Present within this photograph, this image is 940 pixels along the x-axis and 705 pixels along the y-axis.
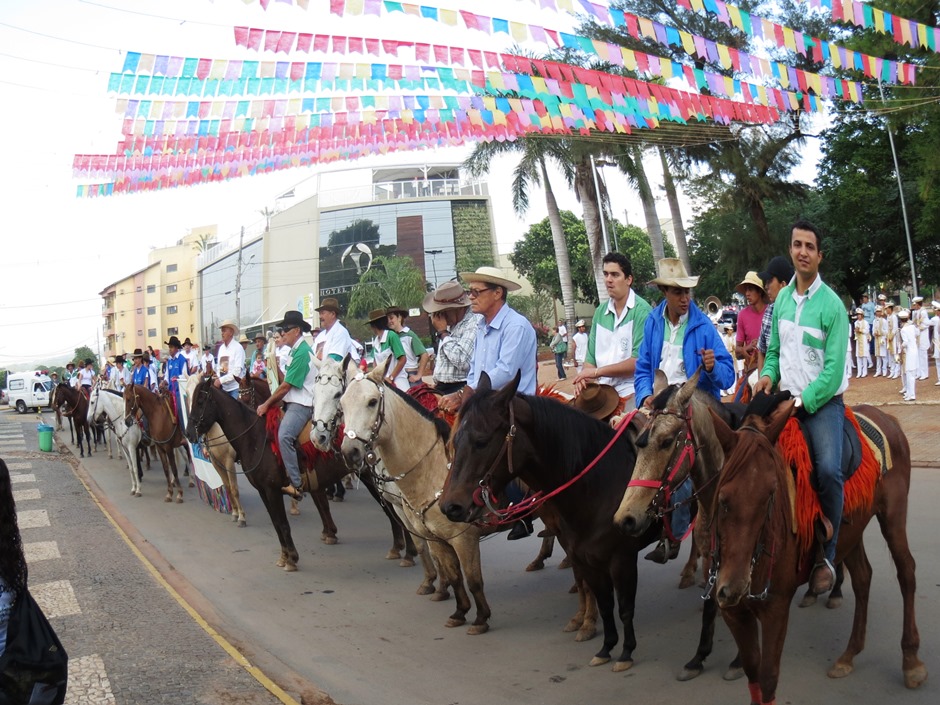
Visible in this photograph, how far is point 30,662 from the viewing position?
9.93 ft

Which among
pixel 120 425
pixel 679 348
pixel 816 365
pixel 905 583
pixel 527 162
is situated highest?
pixel 527 162

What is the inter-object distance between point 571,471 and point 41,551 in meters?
7.10

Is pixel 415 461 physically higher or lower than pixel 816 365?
lower

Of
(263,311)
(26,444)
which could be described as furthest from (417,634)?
(263,311)

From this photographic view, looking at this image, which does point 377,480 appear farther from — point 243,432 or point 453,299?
point 243,432

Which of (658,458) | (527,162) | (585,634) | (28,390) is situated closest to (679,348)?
(658,458)

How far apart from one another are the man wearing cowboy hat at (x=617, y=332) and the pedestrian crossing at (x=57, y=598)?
4.02 m

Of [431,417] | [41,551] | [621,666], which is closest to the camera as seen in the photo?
[621,666]

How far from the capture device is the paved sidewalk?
505 cm

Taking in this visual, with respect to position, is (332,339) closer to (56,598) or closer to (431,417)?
(431,417)

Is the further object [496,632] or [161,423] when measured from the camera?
[161,423]

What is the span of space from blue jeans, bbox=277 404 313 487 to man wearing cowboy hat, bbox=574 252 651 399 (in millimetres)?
3642

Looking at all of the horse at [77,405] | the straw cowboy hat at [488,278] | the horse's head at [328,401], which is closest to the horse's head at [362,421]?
the horse's head at [328,401]

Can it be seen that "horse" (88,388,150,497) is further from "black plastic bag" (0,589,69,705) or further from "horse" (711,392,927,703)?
"horse" (711,392,927,703)
